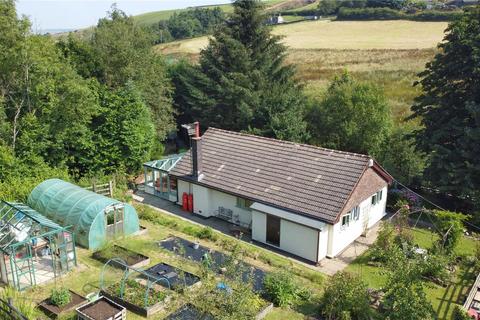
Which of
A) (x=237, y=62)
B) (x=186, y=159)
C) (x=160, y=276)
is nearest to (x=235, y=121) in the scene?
(x=237, y=62)

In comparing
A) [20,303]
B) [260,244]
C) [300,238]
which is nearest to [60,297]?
[20,303]

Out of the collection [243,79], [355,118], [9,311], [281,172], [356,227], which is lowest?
[356,227]

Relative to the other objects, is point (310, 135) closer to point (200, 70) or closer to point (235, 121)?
point (235, 121)

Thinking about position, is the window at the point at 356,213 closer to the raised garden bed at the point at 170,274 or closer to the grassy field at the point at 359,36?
the raised garden bed at the point at 170,274

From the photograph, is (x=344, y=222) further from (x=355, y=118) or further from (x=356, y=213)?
(x=355, y=118)

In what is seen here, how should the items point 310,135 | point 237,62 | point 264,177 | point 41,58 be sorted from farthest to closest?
point 237,62
point 310,135
point 41,58
point 264,177

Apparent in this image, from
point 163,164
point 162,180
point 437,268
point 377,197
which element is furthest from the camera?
point 162,180

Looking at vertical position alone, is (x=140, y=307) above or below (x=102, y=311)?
below
